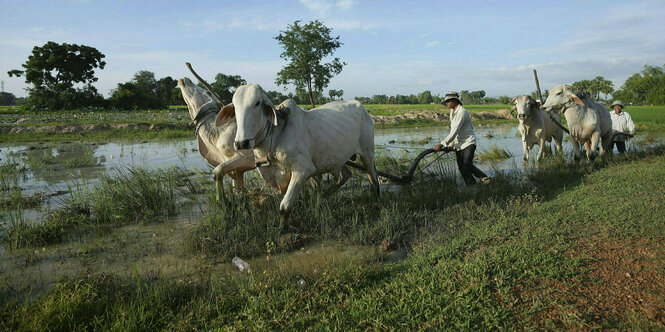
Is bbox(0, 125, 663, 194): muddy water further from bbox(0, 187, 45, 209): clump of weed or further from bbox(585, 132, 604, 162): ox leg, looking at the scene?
bbox(585, 132, 604, 162): ox leg

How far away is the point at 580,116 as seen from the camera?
8203mm

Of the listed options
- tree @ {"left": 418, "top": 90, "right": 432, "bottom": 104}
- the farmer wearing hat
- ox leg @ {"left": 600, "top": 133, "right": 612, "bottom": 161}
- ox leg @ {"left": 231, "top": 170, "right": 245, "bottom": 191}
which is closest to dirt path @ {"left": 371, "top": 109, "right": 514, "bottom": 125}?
ox leg @ {"left": 600, "top": 133, "right": 612, "bottom": 161}

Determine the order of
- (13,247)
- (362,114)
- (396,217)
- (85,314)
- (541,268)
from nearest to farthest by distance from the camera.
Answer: (85,314)
(541,268)
(13,247)
(396,217)
(362,114)

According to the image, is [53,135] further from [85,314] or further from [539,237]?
[539,237]

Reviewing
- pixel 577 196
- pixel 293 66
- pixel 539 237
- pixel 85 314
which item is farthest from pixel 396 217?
pixel 293 66

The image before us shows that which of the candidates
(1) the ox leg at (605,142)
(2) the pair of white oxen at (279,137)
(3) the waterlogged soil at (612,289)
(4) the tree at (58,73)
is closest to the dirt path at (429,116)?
(1) the ox leg at (605,142)

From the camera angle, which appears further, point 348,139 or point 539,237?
point 348,139

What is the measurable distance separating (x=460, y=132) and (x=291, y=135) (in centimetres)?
393

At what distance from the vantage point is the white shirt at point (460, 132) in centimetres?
701

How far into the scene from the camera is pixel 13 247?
4.31 metres

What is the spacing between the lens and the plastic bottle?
3.60 meters

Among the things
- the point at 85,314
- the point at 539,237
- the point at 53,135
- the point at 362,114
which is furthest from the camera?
the point at 53,135

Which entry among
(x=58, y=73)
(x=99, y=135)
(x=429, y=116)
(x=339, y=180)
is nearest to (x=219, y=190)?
(x=339, y=180)

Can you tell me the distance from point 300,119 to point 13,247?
371cm
